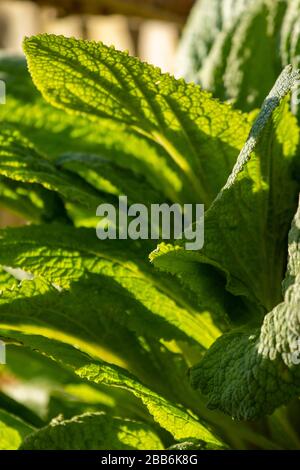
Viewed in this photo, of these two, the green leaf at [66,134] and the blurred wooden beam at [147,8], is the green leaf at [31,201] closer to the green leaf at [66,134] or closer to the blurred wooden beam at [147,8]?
the green leaf at [66,134]

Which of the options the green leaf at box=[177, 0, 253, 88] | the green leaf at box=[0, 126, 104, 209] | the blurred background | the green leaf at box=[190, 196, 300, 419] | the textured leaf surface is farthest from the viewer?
the blurred background

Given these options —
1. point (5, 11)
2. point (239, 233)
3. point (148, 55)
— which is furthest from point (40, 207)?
point (148, 55)

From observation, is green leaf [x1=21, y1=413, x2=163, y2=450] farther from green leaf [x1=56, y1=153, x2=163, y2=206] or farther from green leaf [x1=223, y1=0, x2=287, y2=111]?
green leaf [x1=223, y1=0, x2=287, y2=111]

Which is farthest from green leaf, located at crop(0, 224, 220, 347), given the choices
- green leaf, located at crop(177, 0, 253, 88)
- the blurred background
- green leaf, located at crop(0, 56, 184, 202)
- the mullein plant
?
the blurred background

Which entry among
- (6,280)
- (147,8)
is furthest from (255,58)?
(147,8)

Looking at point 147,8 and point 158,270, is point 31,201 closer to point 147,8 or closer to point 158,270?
point 158,270

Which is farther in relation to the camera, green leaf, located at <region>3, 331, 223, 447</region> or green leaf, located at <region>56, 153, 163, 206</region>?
green leaf, located at <region>56, 153, 163, 206</region>

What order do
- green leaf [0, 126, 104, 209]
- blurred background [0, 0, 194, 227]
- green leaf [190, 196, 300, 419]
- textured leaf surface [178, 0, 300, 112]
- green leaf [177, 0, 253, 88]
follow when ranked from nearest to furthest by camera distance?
green leaf [190, 196, 300, 419] < green leaf [0, 126, 104, 209] < textured leaf surface [178, 0, 300, 112] < green leaf [177, 0, 253, 88] < blurred background [0, 0, 194, 227]

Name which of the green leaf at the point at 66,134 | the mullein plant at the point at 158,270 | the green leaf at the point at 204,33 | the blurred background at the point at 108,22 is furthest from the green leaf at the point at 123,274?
the blurred background at the point at 108,22
